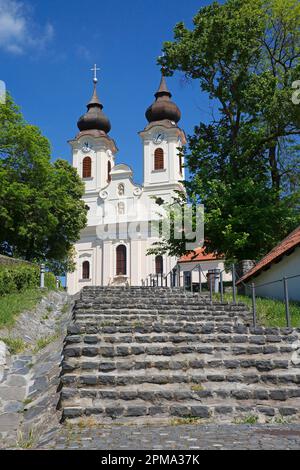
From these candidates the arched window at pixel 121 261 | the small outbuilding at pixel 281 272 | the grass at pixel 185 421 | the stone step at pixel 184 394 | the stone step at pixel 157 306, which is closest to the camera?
the grass at pixel 185 421

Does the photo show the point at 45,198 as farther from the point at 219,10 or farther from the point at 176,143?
the point at 176,143

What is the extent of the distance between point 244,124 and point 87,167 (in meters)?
30.2

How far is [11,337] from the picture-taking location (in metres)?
9.57

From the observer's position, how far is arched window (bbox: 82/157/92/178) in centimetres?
4975

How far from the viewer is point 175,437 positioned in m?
5.29

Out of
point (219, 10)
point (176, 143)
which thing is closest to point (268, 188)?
point (219, 10)

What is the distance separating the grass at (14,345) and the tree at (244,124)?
35.8 feet

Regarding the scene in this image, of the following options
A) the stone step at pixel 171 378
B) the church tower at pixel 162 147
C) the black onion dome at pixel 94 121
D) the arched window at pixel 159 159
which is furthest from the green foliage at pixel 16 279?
the black onion dome at pixel 94 121

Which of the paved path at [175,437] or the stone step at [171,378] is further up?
the stone step at [171,378]

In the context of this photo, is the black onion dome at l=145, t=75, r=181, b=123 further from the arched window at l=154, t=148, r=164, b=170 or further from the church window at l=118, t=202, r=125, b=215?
the church window at l=118, t=202, r=125, b=215

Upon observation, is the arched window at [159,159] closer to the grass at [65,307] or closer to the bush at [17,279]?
the bush at [17,279]

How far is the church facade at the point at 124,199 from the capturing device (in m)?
44.9

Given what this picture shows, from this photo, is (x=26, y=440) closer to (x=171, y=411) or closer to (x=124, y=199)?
(x=171, y=411)
